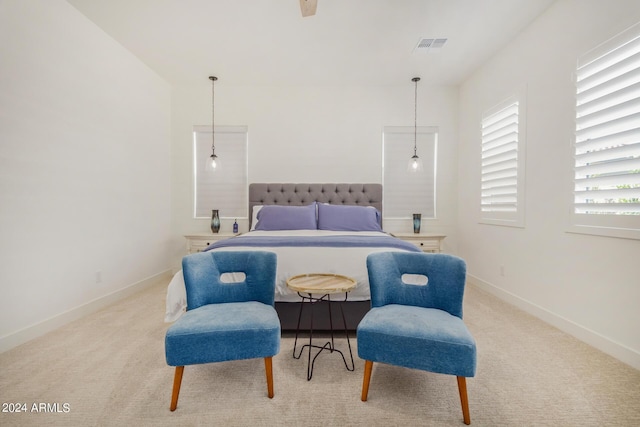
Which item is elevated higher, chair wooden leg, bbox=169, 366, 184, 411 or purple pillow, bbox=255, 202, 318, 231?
purple pillow, bbox=255, 202, 318, 231

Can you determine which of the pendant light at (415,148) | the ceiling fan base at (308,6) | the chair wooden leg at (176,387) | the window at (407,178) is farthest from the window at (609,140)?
the chair wooden leg at (176,387)

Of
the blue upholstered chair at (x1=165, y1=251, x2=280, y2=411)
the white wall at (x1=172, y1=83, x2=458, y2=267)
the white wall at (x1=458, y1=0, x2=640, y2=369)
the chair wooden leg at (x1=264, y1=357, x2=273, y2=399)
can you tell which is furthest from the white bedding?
the white wall at (x1=172, y1=83, x2=458, y2=267)

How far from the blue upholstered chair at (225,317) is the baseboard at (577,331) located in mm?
2405

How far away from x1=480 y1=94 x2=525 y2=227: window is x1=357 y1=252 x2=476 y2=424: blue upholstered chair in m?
1.91

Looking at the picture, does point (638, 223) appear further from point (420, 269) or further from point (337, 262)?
point (337, 262)

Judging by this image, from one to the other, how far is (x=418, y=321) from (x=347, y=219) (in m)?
2.23

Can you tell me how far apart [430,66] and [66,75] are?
159 inches

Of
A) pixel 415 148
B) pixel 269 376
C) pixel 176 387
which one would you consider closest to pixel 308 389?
pixel 269 376

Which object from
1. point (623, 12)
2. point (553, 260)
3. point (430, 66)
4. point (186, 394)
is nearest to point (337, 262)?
point (186, 394)

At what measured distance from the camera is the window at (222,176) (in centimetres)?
443

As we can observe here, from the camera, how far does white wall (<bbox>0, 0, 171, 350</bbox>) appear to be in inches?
87.0

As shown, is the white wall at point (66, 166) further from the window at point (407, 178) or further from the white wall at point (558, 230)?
the white wall at point (558, 230)

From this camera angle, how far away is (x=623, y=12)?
2.04 metres

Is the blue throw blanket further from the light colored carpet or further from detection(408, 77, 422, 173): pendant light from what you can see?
detection(408, 77, 422, 173): pendant light
